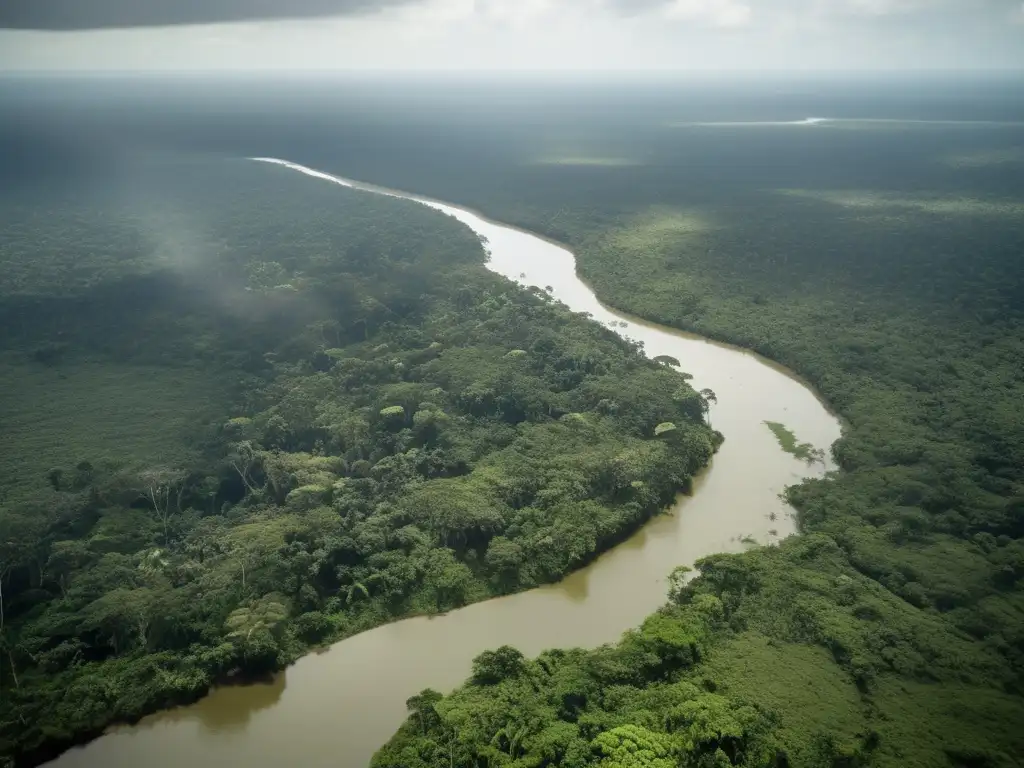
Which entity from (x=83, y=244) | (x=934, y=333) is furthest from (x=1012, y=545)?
(x=83, y=244)

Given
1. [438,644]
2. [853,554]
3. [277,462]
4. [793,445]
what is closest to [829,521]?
[853,554]

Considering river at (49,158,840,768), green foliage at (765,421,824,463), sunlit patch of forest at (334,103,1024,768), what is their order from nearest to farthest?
sunlit patch of forest at (334,103,1024,768), river at (49,158,840,768), green foliage at (765,421,824,463)

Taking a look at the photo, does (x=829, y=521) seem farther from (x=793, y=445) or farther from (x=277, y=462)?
(x=277, y=462)

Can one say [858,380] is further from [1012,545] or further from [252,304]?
[252,304]

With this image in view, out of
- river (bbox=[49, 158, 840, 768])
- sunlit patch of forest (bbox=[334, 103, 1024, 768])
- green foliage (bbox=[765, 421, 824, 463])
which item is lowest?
river (bbox=[49, 158, 840, 768])

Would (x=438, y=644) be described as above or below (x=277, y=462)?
below

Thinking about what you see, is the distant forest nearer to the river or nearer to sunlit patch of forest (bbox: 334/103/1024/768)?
sunlit patch of forest (bbox: 334/103/1024/768)

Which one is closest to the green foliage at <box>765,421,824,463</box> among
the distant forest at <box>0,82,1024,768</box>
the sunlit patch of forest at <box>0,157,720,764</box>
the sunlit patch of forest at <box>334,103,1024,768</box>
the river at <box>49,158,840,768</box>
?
the river at <box>49,158,840,768</box>
